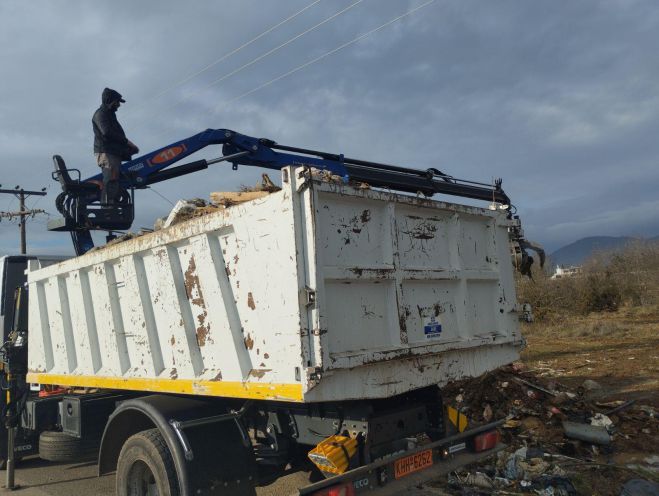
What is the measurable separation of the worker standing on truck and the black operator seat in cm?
17

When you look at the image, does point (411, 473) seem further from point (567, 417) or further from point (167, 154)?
point (167, 154)

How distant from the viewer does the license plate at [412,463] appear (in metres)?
3.54

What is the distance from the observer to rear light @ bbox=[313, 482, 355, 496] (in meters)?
3.09

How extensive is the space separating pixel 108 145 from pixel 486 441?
491cm

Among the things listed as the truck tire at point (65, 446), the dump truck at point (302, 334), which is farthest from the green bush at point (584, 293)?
the truck tire at point (65, 446)

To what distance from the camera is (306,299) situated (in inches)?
120

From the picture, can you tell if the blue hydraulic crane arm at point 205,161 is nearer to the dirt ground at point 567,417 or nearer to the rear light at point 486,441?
the rear light at point 486,441

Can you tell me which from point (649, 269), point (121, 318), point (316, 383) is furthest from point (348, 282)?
point (649, 269)

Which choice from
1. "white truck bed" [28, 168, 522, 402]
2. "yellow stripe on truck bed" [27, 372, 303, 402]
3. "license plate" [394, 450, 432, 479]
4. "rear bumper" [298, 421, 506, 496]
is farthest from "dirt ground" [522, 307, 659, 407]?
"yellow stripe on truck bed" [27, 372, 303, 402]

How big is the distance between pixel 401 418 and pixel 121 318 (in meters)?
2.40

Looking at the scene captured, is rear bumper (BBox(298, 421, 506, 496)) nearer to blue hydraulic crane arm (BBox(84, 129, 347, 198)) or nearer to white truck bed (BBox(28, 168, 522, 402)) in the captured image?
white truck bed (BBox(28, 168, 522, 402))

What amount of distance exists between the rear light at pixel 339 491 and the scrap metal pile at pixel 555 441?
2096 mm

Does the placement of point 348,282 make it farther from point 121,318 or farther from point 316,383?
point 121,318

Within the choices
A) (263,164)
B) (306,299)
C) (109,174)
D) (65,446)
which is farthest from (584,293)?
(306,299)
